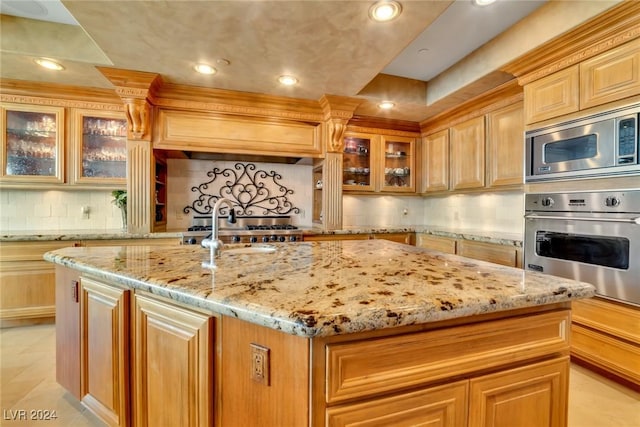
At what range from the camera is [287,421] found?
2.41 feet

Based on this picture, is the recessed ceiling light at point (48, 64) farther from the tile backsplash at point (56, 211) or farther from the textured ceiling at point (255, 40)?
the tile backsplash at point (56, 211)

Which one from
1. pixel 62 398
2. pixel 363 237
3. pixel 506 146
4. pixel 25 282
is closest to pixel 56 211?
pixel 25 282

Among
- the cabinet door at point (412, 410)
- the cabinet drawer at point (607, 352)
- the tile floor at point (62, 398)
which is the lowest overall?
the tile floor at point (62, 398)

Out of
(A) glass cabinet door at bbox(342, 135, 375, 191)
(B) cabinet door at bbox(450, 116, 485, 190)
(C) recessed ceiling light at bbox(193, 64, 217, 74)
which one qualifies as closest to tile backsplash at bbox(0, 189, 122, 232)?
(C) recessed ceiling light at bbox(193, 64, 217, 74)

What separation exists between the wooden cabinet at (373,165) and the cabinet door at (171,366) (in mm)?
2877

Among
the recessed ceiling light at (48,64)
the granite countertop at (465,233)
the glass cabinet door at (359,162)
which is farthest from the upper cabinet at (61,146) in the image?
the glass cabinet door at (359,162)

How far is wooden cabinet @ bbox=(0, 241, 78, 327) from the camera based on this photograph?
2.55 metres

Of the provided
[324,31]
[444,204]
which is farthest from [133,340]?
[444,204]

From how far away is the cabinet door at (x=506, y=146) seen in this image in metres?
2.72

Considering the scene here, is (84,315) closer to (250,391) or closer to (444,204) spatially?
(250,391)

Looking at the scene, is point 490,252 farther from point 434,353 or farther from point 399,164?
point 434,353

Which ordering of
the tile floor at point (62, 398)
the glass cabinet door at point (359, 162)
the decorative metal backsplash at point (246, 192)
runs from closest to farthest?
the tile floor at point (62, 398) → the decorative metal backsplash at point (246, 192) → the glass cabinet door at point (359, 162)

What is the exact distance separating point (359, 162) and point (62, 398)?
346 centimetres

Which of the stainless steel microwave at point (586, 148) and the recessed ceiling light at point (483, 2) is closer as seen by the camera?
the stainless steel microwave at point (586, 148)
